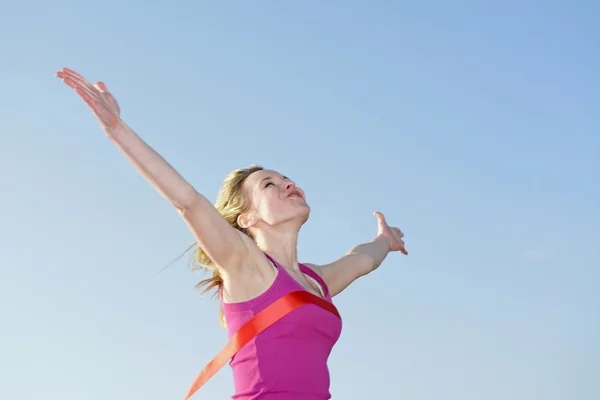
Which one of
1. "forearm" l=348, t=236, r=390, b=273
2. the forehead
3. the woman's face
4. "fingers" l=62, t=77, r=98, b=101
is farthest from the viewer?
"forearm" l=348, t=236, r=390, b=273

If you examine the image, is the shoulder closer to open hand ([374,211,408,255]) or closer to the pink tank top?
the pink tank top

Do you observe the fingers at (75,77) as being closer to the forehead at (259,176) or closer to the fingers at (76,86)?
the fingers at (76,86)

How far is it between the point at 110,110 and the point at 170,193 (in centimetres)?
56

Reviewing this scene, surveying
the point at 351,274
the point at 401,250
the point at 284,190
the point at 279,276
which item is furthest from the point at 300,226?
the point at 401,250

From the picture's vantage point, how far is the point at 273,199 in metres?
5.32

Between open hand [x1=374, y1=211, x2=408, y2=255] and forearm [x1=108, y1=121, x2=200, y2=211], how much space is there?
3.37m

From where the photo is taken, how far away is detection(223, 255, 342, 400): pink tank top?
4508mm

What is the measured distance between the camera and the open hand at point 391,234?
7330 mm

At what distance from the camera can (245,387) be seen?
15.1ft

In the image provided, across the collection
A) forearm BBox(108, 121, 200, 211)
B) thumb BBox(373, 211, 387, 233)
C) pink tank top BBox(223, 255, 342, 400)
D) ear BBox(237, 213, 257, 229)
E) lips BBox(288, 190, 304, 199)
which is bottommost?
pink tank top BBox(223, 255, 342, 400)

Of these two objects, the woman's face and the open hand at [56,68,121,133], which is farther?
the woman's face

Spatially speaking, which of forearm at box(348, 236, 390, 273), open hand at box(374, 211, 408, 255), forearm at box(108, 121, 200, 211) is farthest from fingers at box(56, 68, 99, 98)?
open hand at box(374, 211, 408, 255)

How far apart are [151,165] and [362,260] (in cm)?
280

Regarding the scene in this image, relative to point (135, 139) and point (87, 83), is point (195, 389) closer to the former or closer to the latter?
point (135, 139)
